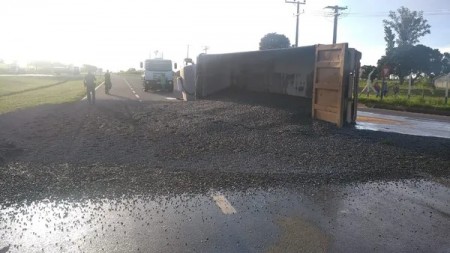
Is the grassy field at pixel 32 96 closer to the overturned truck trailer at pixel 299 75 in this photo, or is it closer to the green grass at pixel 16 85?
the green grass at pixel 16 85

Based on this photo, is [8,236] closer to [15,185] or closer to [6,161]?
[15,185]

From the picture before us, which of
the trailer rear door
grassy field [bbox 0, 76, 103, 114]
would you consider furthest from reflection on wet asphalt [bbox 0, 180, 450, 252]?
grassy field [bbox 0, 76, 103, 114]

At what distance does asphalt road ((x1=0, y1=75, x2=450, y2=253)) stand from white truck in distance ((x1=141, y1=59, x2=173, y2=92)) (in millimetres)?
24424

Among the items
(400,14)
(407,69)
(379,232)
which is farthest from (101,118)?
(400,14)

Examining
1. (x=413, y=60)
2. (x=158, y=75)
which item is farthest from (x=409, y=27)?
(x=158, y=75)

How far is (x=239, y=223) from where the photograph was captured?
4.73 m

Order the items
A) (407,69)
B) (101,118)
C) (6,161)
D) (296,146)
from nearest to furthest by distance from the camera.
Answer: (6,161) → (296,146) → (101,118) → (407,69)

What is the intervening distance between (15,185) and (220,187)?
2944 mm

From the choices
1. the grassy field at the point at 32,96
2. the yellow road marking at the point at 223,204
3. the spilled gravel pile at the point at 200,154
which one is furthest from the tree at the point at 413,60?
the yellow road marking at the point at 223,204

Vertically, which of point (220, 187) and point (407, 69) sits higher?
point (407, 69)

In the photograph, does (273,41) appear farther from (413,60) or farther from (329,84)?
(329,84)

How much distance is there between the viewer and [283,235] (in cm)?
441

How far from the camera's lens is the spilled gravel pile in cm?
632

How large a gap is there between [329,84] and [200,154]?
16.4 ft
